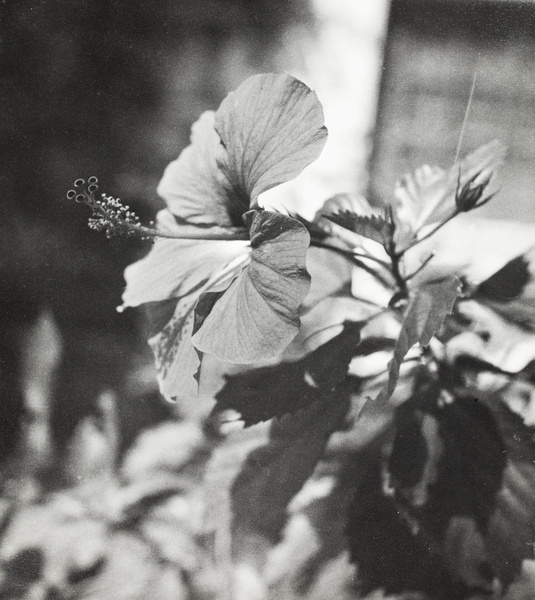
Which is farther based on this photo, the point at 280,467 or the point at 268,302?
the point at 280,467

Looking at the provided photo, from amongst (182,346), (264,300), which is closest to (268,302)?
(264,300)

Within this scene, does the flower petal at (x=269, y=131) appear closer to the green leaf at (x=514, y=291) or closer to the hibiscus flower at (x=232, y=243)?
the hibiscus flower at (x=232, y=243)

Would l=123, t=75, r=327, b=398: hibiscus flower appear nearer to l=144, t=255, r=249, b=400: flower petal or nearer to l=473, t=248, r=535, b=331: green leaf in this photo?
l=144, t=255, r=249, b=400: flower petal

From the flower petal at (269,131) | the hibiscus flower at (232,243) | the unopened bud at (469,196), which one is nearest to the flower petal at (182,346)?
the hibiscus flower at (232,243)

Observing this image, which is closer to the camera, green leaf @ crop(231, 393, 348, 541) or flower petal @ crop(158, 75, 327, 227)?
flower petal @ crop(158, 75, 327, 227)

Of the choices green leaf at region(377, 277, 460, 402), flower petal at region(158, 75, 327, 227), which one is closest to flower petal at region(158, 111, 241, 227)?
flower petal at region(158, 75, 327, 227)

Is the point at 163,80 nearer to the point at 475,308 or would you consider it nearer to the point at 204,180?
the point at 204,180

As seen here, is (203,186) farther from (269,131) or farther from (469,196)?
(469,196)
